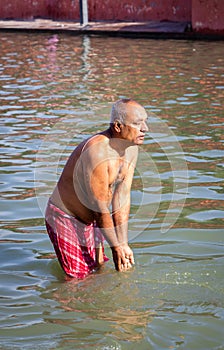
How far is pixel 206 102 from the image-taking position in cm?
1216

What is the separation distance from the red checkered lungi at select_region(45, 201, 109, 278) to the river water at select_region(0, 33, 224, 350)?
5.2 inches

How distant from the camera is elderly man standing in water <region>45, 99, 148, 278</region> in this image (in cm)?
507

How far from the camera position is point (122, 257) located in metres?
5.34

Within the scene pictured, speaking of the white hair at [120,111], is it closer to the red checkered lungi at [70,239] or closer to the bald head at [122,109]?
the bald head at [122,109]

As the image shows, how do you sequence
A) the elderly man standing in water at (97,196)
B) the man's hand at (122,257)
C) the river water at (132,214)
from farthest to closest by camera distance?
the man's hand at (122,257), the elderly man standing in water at (97,196), the river water at (132,214)

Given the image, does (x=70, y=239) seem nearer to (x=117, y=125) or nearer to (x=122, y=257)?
(x=122, y=257)

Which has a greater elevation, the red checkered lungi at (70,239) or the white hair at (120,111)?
the white hair at (120,111)

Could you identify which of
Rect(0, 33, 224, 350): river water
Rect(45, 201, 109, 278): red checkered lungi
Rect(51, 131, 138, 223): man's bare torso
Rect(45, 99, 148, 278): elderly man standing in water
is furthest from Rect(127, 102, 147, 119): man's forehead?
Rect(0, 33, 224, 350): river water

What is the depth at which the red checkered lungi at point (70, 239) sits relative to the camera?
5.41 metres

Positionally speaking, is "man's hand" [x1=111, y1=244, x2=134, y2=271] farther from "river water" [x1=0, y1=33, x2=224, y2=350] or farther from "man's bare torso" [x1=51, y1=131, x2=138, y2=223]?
"man's bare torso" [x1=51, y1=131, x2=138, y2=223]

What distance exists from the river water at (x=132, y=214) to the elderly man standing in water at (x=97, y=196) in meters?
0.26

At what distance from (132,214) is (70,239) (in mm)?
1994

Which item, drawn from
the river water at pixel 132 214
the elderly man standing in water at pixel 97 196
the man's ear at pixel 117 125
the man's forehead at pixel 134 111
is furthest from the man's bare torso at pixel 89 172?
the river water at pixel 132 214

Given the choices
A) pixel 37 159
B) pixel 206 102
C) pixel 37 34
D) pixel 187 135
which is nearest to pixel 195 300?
pixel 37 159
